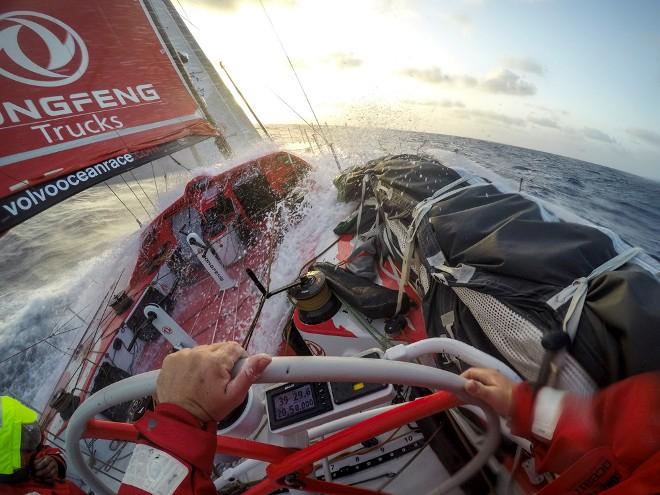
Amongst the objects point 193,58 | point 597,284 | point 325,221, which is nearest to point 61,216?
point 193,58

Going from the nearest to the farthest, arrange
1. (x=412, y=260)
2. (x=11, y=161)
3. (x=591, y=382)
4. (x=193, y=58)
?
(x=591, y=382)
(x=412, y=260)
(x=11, y=161)
(x=193, y=58)

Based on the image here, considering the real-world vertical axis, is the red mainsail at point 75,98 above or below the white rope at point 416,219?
above

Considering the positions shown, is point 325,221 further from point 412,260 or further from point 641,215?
point 641,215

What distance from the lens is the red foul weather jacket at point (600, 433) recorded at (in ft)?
2.73

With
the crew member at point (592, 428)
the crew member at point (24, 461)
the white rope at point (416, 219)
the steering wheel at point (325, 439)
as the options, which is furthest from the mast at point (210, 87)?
the crew member at point (592, 428)

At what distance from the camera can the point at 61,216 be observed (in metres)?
13.0

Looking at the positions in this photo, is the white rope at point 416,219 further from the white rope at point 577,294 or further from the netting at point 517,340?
the white rope at point 577,294

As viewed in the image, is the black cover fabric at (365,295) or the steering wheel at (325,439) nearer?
the steering wheel at (325,439)

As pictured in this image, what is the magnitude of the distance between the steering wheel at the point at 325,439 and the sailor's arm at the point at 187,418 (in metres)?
0.04

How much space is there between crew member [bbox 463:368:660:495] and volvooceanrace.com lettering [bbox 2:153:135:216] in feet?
13.2

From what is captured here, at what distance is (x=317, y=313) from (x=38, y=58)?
13.8 feet

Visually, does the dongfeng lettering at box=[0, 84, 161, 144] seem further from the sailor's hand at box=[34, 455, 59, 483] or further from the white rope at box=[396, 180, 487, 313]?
the white rope at box=[396, 180, 487, 313]

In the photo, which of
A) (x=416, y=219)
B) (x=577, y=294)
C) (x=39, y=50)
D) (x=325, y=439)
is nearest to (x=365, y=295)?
(x=416, y=219)

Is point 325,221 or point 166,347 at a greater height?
point 325,221
